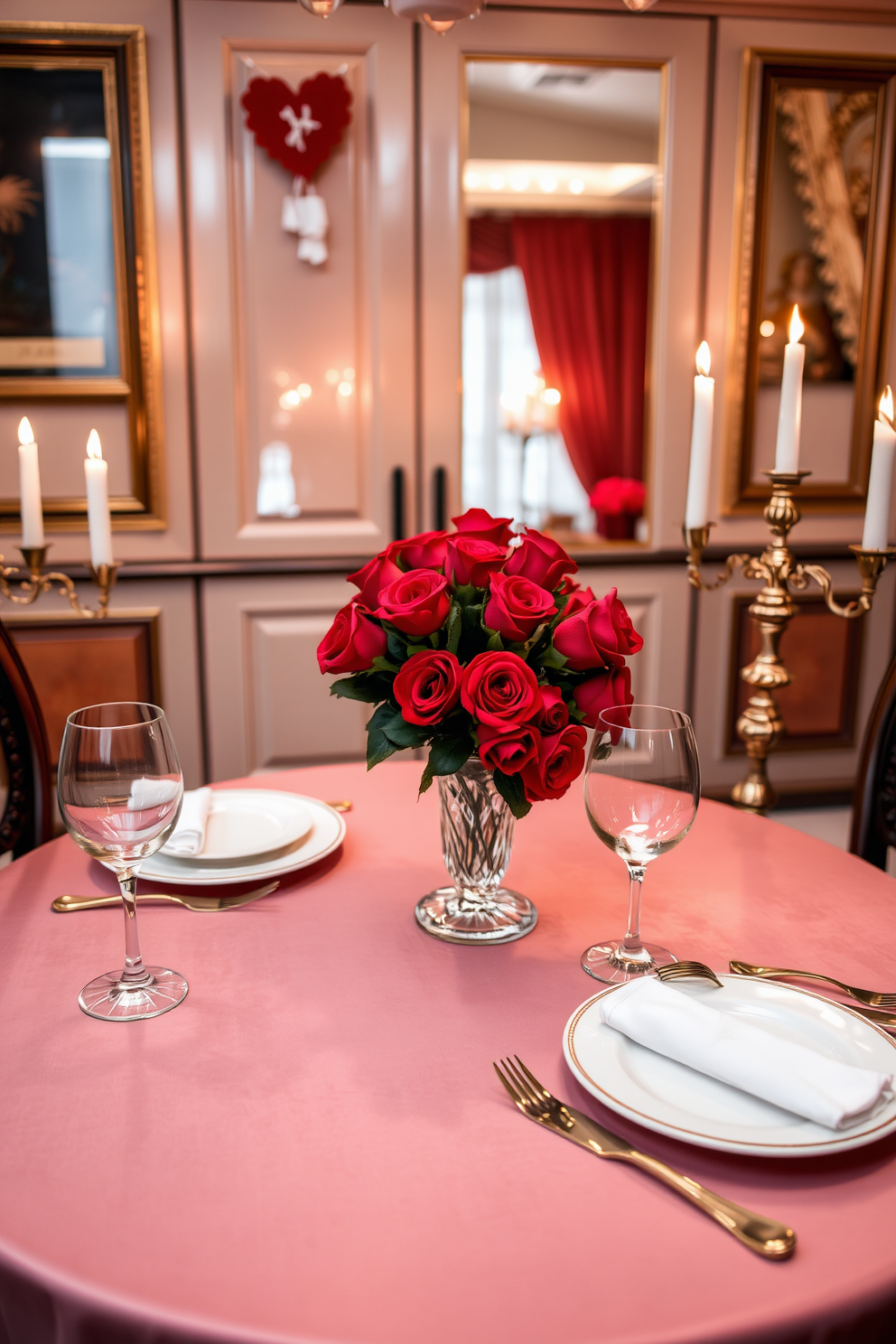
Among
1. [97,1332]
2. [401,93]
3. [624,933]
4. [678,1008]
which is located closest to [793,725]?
[401,93]

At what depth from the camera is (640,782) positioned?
82 centimetres

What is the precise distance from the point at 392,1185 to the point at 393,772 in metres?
0.82

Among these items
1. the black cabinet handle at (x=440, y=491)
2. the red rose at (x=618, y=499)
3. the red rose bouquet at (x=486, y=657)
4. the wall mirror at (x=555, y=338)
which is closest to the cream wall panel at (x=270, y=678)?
the black cabinet handle at (x=440, y=491)

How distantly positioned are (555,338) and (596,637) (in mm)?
5300

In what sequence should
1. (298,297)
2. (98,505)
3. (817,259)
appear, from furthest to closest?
(817,259) → (298,297) → (98,505)

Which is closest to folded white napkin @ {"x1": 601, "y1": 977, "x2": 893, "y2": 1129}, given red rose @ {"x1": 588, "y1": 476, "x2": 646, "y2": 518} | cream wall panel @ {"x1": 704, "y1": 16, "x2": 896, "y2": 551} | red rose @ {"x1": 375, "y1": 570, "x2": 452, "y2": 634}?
red rose @ {"x1": 375, "y1": 570, "x2": 452, "y2": 634}

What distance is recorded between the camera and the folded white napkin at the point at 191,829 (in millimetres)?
1067

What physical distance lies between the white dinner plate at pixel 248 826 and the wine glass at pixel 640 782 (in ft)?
1.26

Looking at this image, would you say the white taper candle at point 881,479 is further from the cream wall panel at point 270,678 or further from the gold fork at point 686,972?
the cream wall panel at point 270,678

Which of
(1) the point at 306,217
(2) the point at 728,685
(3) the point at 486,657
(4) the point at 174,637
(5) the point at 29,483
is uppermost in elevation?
(1) the point at 306,217

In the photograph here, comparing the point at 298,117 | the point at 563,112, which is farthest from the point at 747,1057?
the point at 563,112

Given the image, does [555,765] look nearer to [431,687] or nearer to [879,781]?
[431,687]

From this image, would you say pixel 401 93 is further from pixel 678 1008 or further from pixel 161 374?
pixel 678 1008

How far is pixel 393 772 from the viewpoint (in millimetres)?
1424
